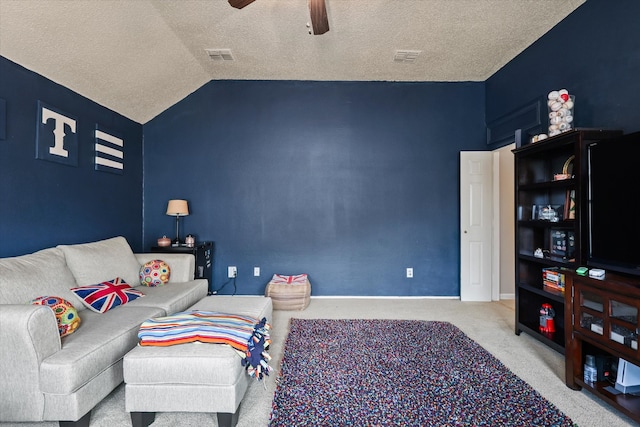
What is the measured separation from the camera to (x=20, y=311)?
4.88ft

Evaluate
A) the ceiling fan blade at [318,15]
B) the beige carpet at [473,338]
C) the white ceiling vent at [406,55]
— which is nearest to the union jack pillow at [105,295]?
the beige carpet at [473,338]

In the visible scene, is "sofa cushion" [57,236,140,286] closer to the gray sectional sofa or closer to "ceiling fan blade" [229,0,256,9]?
the gray sectional sofa

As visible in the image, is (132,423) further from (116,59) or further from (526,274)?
(526,274)

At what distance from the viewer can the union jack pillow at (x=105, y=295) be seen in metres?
2.27

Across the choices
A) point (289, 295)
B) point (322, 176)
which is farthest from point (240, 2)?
point (289, 295)

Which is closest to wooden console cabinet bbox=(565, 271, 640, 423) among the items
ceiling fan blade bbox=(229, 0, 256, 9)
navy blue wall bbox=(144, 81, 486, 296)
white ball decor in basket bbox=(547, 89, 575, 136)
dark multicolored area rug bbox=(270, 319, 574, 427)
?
dark multicolored area rug bbox=(270, 319, 574, 427)

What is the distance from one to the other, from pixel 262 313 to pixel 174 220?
247cm

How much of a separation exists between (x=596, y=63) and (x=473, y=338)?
95.5 inches

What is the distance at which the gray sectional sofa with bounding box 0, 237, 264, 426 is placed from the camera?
1489 millimetres

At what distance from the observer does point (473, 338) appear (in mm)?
2830

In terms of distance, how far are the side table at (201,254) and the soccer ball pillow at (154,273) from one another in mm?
A: 534

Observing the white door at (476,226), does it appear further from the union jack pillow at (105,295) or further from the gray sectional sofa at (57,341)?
the union jack pillow at (105,295)

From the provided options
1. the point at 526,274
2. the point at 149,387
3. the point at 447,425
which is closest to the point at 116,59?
the point at 149,387

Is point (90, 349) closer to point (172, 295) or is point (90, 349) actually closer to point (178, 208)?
point (172, 295)
